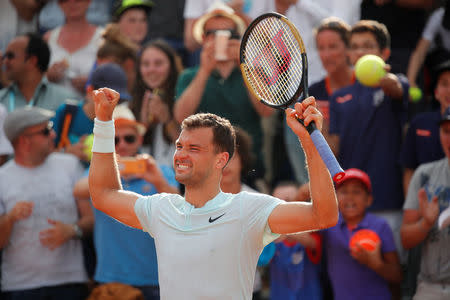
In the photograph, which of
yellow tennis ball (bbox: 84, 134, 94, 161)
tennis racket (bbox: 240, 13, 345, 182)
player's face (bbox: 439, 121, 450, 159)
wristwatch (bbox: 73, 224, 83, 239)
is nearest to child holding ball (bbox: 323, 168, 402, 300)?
player's face (bbox: 439, 121, 450, 159)

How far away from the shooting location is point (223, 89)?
7.36 meters

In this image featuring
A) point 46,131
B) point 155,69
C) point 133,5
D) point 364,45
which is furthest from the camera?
point 133,5

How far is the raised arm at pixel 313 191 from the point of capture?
3.76 m

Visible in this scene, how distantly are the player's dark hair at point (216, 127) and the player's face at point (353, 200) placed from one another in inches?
91.6

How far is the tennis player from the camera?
3855 mm

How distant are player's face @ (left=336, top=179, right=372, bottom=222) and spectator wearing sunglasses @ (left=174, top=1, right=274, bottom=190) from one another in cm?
98

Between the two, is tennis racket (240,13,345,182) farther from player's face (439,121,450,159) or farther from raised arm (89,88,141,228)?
player's face (439,121,450,159)

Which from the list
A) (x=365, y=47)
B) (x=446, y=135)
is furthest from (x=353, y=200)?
(x=365, y=47)

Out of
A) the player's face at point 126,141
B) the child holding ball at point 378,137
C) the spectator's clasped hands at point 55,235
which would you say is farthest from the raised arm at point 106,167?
the child holding ball at point 378,137

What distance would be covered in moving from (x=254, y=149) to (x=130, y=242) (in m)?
1.62

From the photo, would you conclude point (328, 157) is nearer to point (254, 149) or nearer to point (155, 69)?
point (254, 149)

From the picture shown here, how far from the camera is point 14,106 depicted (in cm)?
795

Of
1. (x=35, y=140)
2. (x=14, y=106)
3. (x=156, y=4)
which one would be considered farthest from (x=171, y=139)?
(x=156, y=4)

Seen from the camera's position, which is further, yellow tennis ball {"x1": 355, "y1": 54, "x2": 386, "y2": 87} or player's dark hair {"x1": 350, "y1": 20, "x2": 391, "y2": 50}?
player's dark hair {"x1": 350, "y1": 20, "x2": 391, "y2": 50}
